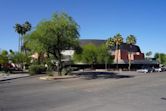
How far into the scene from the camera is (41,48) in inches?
1870

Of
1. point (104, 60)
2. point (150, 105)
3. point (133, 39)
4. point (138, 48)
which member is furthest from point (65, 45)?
point (138, 48)

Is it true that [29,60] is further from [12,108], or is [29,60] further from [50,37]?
[12,108]

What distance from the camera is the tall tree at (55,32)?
A: 47.5 metres

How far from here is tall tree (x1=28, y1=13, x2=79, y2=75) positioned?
47500 millimetres

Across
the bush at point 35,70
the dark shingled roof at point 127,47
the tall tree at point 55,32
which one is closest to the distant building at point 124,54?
the dark shingled roof at point 127,47

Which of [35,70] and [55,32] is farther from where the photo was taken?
[35,70]

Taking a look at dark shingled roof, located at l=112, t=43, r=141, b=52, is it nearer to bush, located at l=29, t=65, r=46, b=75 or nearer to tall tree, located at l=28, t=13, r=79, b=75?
bush, located at l=29, t=65, r=46, b=75

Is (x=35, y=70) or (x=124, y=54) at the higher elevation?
(x=124, y=54)

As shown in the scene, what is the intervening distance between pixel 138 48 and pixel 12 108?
4929 inches

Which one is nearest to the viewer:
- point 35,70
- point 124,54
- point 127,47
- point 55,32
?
point 55,32

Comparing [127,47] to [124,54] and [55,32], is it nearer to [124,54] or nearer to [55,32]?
[124,54]

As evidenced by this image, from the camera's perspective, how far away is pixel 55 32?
157ft

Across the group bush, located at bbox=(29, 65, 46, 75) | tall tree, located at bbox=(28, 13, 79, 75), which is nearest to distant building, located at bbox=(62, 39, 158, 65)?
bush, located at bbox=(29, 65, 46, 75)

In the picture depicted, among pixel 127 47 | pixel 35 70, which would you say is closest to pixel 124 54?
pixel 127 47
